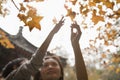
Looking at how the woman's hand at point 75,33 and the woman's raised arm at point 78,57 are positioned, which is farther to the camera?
the woman's hand at point 75,33

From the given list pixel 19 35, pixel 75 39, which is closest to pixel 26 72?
pixel 75 39

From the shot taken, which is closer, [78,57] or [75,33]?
[78,57]

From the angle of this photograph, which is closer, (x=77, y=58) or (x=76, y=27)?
(x=77, y=58)

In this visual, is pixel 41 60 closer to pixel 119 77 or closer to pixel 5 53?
pixel 5 53

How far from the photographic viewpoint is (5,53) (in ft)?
28.9

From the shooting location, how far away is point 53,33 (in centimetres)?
343

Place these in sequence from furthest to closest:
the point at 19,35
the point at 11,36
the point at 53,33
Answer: the point at 19,35 → the point at 11,36 → the point at 53,33

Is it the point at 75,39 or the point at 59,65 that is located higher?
the point at 75,39

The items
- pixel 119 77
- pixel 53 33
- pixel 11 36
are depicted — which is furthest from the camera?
pixel 119 77

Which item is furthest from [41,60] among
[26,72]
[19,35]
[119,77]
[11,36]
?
[119,77]

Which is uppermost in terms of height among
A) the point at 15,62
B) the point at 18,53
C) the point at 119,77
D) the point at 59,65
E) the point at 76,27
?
the point at 76,27

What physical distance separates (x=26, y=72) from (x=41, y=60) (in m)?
0.25

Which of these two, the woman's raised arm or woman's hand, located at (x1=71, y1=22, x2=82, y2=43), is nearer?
the woman's raised arm

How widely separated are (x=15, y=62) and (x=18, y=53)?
5.57m
